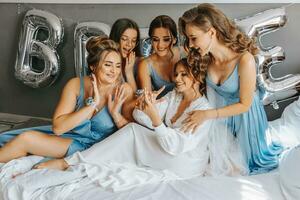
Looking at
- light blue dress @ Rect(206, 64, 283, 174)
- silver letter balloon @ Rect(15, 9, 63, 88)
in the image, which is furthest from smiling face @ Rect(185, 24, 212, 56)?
silver letter balloon @ Rect(15, 9, 63, 88)

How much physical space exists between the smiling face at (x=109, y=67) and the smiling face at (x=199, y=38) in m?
0.24

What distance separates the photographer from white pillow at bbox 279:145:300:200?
125 cm

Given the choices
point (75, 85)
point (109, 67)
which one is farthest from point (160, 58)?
point (75, 85)

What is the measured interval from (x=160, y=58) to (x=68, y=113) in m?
0.35

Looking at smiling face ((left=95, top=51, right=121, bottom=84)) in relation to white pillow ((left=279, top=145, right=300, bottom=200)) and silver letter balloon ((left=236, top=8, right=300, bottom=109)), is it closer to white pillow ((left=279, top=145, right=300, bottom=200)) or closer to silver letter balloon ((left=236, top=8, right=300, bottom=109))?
silver letter balloon ((left=236, top=8, right=300, bottom=109))

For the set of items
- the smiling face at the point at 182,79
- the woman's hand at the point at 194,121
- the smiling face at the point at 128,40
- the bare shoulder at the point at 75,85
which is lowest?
the woman's hand at the point at 194,121

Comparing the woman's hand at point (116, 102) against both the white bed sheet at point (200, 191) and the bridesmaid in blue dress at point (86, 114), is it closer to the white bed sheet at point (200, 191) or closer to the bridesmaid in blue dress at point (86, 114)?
the bridesmaid in blue dress at point (86, 114)

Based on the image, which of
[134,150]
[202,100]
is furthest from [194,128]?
[134,150]

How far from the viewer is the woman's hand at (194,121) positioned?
4.48 feet

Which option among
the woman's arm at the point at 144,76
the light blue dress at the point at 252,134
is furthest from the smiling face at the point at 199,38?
the woman's arm at the point at 144,76

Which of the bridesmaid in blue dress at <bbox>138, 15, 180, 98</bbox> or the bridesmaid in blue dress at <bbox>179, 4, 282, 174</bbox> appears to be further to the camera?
the bridesmaid in blue dress at <bbox>138, 15, 180, 98</bbox>

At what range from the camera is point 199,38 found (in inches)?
52.7

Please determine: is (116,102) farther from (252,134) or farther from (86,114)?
(252,134)

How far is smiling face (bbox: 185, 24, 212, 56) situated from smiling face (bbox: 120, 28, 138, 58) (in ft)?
0.73
